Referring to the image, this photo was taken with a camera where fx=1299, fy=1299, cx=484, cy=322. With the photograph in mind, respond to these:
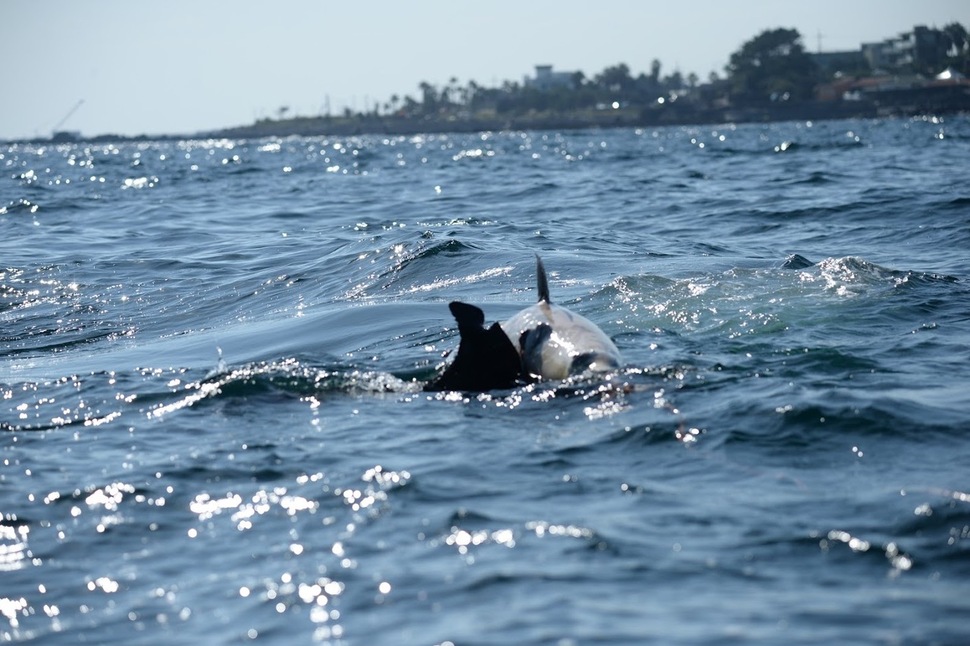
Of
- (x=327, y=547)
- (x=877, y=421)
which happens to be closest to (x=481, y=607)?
(x=327, y=547)

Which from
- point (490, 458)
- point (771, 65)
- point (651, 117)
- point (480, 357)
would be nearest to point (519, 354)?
point (480, 357)

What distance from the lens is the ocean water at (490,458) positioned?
548 centimetres

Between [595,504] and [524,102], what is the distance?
192 metres

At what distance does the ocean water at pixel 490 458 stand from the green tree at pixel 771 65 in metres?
156

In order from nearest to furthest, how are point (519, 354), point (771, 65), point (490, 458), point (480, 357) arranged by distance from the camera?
point (490, 458) < point (480, 357) < point (519, 354) < point (771, 65)

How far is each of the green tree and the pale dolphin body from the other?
160881mm

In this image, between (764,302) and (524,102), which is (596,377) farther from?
(524,102)

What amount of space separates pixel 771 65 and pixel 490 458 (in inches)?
6900

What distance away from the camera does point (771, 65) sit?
574ft

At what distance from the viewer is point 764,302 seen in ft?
41.9

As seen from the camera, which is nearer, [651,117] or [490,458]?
[490,458]

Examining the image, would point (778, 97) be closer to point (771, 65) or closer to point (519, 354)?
point (771, 65)

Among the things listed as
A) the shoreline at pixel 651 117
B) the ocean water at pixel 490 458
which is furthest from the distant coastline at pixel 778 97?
the ocean water at pixel 490 458

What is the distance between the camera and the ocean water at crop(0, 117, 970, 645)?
548 centimetres
